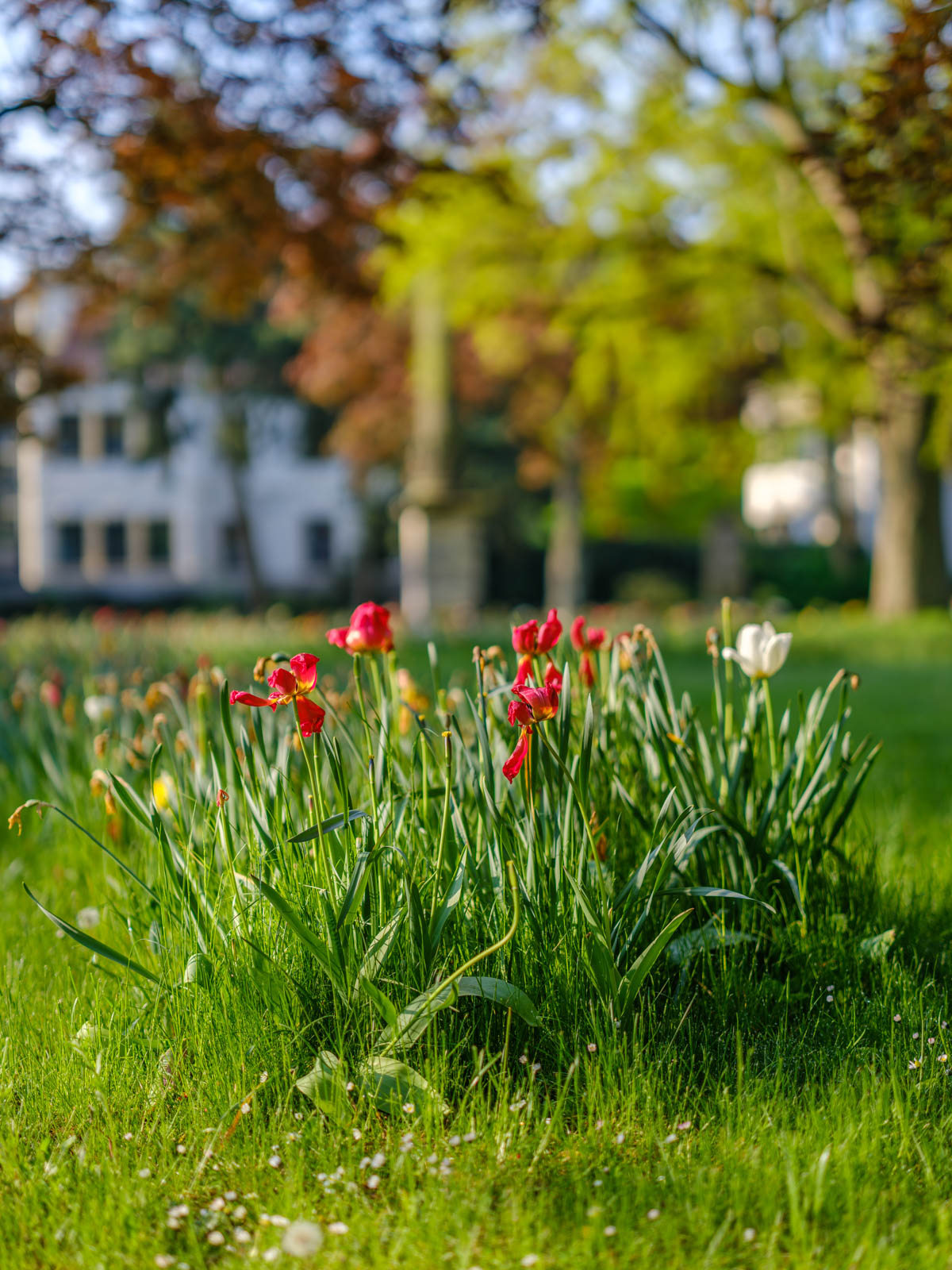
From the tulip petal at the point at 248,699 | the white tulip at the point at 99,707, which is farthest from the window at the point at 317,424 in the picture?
the tulip petal at the point at 248,699

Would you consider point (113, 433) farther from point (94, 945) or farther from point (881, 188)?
point (94, 945)

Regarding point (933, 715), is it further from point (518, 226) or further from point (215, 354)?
point (215, 354)

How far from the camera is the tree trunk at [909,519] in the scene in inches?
507

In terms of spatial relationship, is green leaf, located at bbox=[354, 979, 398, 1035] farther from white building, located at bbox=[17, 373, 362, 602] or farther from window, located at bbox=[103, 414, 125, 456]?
window, located at bbox=[103, 414, 125, 456]

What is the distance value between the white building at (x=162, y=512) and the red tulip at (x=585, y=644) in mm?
29000

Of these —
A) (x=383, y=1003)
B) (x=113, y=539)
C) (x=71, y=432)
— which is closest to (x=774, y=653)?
(x=383, y=1003)

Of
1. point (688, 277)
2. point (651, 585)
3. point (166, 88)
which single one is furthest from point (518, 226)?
point (651, 585)

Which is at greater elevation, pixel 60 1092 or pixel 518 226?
pixel 518 226

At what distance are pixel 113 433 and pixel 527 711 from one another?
34.2 m

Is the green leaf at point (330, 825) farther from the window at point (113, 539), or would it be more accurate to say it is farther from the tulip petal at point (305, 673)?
the window at point (113, 539)

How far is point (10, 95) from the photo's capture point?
6.62 meters

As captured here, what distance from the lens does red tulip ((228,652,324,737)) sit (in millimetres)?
2092

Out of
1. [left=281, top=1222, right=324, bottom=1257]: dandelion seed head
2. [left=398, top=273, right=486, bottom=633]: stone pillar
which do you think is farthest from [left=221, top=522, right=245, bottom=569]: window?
[left=281, top=1222, right=324, bottom=1257]: dandelion seed head

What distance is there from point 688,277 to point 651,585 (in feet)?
31.9
